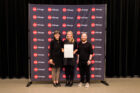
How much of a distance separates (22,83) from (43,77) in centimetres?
63

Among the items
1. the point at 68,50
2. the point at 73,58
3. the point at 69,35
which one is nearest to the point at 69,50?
the point at 68,50

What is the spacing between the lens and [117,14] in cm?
456

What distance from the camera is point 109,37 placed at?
4590mm

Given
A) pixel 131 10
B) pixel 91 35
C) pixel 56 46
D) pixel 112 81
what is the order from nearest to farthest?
pixel 56 46
pixel 91 35
pixel 112 81
pixel 131 10

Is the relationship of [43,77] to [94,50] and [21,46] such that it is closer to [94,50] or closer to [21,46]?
[21,46]

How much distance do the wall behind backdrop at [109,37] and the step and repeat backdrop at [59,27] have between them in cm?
70

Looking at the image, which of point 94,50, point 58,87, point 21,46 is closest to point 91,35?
point 94,50

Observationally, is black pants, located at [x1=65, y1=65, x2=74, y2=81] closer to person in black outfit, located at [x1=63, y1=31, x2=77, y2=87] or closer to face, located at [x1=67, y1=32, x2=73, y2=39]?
person in black outfit, located at [x1=63, y1=31, x2=77, y2=87]

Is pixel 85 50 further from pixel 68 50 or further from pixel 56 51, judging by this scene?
pixel 56 51

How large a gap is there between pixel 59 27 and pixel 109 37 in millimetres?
1642

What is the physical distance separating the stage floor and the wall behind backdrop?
45cm

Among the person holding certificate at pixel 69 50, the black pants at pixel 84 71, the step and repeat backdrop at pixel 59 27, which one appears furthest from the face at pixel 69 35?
the black pants at pixel 84 71

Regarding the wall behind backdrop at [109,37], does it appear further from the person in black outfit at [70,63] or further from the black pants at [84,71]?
the person in black outfit at [70,63]

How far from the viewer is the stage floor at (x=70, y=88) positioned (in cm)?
347
